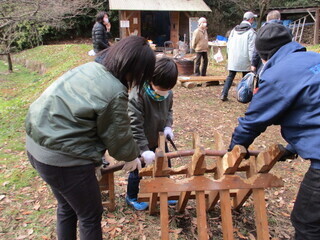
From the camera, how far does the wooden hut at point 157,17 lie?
1557 centimetres

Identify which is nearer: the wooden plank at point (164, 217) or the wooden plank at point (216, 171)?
the wooden plank at point (164, 217)

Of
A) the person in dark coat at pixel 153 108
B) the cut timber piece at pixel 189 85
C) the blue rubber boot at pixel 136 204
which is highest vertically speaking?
the person in dark coat at pixel 153 108

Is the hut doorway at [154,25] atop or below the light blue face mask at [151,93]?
below

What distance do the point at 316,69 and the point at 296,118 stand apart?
31 centimetres

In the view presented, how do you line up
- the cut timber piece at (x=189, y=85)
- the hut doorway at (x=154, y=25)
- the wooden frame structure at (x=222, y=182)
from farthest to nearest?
the hut doorway at (x=154, y=25), the cut timber piece at (x=189, y=85), the wooden frame structure at (x=222, y=182)

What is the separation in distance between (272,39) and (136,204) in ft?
6.63

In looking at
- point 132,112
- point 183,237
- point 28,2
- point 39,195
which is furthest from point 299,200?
point 28,2

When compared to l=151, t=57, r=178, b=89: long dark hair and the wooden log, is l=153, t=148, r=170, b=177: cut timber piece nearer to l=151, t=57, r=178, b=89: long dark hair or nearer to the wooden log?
the wooden log

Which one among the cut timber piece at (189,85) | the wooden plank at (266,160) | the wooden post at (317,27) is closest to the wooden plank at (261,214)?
the wooden plank at (266,160)

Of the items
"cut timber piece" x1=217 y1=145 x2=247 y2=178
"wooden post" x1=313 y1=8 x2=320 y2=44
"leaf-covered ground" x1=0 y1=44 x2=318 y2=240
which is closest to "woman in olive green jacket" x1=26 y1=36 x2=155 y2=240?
"cut timber piece" x1=217 y1=145 x2=247 y2=178

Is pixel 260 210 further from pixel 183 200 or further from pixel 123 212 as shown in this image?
pixel 123 212

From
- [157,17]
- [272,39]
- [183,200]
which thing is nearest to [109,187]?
[183,200]

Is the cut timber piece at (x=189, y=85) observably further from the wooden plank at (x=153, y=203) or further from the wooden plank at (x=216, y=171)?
the wooden plank at (x=153, y=203)

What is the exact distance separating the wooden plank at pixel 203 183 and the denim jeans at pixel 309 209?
36 cm
